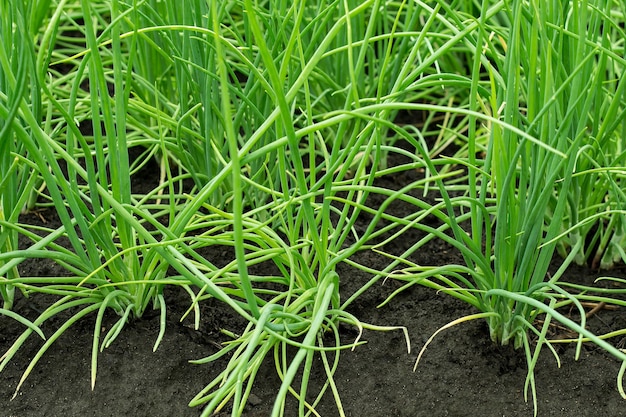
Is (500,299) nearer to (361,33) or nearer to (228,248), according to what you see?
(228,248)

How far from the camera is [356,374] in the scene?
4.01 ft

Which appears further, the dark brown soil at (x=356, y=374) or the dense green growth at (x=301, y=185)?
the dark brown soil at (x=356, y=374)

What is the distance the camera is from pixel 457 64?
1.88 metres

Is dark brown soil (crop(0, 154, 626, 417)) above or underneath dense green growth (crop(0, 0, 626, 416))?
underneath

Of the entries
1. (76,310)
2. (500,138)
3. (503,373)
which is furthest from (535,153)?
(76,310)

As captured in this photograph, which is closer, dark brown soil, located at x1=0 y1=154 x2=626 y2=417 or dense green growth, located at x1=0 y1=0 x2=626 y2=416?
dense green growth, located at x1=0 y1=0 x2=626 y2=416

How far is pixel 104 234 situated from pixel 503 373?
0.67 m

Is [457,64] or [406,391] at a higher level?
[457,64]

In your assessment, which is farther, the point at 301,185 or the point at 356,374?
the point at 356,374

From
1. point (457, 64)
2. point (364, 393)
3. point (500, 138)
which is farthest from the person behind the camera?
point (457, 64)

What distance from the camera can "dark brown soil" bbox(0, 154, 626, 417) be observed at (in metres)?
1.17

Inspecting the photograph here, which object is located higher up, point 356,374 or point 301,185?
point 301,185

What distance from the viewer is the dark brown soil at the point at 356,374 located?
1.17 meters

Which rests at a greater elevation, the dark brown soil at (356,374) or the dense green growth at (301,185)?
the dense green growth at (301,185)
